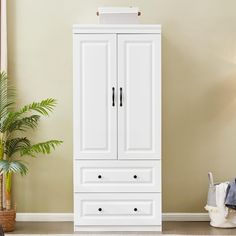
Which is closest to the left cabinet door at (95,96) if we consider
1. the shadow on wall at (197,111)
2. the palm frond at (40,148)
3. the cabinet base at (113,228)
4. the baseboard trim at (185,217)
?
the palm frond at (40,148)

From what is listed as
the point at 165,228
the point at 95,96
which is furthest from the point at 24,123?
the point at 165,228

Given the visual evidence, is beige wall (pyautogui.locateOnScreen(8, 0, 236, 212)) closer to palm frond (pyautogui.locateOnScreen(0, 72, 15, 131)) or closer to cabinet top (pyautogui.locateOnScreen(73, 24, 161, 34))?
palm frond (pyautogui.locateOnScreen(0, 72, 15, 131))

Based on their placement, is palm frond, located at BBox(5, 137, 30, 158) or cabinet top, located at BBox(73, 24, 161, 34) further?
palm frond, located at BBox(5, 137, 30, 158)

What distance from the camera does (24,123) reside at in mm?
5086

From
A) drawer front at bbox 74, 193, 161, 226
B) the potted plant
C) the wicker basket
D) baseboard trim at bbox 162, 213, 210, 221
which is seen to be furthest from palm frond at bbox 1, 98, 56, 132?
baseboard trim at bbox 162, 213, 210, 221

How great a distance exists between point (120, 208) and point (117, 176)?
0.26 metres

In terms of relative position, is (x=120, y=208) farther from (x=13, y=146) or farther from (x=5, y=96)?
(x=5, y=96)

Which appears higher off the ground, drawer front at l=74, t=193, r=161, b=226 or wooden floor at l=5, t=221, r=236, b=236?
drawer front at l=74, t=193, r=161, b=226

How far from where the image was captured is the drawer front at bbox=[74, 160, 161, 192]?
4.84 meters

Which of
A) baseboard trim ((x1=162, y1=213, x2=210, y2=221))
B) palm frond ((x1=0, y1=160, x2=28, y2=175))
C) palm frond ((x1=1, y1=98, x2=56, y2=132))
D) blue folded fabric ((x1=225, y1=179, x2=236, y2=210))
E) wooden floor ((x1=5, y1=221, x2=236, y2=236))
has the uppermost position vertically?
palm frond ((x1=1, y1=98, x2=56, y2=132))

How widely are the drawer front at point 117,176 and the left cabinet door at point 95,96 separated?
84mm

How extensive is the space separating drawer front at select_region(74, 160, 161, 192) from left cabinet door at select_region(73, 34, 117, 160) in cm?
8

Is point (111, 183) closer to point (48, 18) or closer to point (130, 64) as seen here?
point (130, 64)

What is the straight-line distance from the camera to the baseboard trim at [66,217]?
532cm
